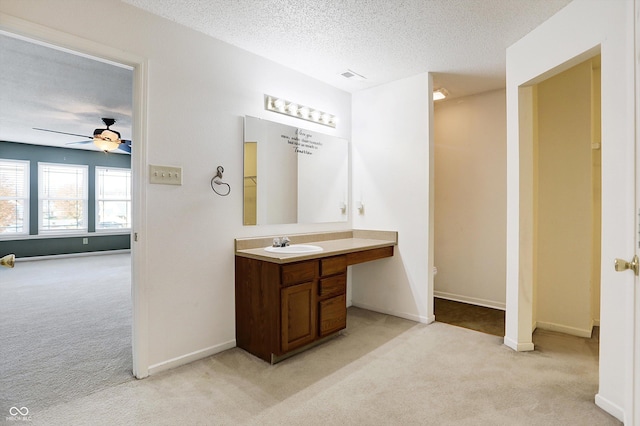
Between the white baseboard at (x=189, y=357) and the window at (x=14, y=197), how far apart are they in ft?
22.0

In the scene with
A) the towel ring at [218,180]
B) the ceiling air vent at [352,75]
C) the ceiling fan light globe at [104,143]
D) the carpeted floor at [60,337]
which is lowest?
the carpeted floor at [60,337]

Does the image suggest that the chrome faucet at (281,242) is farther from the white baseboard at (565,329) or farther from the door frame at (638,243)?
the white baseboard at (565,329)

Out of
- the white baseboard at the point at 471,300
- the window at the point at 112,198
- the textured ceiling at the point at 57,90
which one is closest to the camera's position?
the textured ceiling at the point at 57,90

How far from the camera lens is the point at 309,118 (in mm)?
3334

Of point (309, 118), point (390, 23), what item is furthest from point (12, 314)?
point (390, 23)

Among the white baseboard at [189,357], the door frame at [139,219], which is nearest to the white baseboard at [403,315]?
the white baseboard at [189,357]

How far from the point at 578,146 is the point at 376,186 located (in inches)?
71.0

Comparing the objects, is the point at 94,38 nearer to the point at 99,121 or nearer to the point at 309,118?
the point at 309,118

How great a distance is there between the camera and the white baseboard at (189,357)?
7.36ft

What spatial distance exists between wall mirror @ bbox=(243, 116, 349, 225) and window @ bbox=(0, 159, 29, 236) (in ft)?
21.8

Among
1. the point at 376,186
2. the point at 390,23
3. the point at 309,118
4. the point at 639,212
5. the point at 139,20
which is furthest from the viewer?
the point at 376,186

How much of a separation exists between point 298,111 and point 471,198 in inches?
90.5

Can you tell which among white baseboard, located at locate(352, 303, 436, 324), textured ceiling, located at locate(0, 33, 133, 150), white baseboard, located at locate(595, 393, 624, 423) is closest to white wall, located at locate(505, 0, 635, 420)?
white baseboard, located at locate(595, 393, 624, 423)

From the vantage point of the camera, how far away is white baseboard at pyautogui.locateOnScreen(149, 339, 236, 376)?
2.24 m
